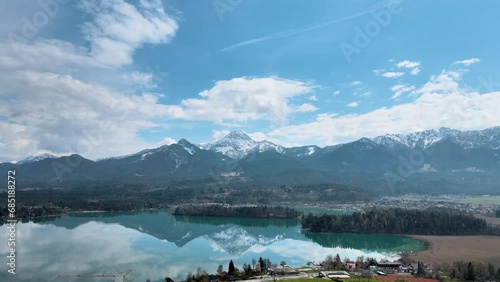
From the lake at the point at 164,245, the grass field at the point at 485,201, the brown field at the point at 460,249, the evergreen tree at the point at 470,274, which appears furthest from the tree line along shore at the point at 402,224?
the grass field at the point at 485,201

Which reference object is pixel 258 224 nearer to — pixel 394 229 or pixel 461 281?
pixel 394 229

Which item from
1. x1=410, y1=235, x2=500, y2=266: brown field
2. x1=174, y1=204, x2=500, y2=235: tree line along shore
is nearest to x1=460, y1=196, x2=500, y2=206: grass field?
x1=174, y1=204, x2=500, y2=235: tree line along shore

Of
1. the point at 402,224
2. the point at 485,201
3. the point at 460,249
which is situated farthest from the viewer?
the point at 485,201

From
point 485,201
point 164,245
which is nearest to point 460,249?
point 164,245

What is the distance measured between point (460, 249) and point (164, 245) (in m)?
35.2

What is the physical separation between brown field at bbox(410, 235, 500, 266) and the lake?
8.04 feet

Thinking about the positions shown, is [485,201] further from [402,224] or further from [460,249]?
[460,249]

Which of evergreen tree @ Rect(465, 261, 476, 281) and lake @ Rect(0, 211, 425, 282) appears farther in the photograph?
lake @ Rect(0, 211, 425, 282)

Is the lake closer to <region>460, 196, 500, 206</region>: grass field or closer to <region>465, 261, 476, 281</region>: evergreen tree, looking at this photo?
<region>465, 261, 476, 281</region>: evergreen tree

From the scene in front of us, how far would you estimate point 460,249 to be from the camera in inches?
1854

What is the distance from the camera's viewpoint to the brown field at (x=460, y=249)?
4150cm

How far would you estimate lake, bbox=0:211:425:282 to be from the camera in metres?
36.7

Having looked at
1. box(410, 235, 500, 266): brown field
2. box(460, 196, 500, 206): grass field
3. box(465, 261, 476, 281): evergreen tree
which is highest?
box(460, 196, 500, 206): grass field

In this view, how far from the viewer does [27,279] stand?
102ft
